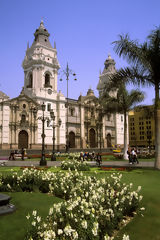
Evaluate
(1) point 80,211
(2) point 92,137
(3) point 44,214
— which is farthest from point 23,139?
(1) point 80,211

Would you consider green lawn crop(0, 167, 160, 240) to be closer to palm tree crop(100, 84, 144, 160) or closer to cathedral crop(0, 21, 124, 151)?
palm tree crop(100, 84, 144, 160)

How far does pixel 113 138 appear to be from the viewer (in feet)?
195

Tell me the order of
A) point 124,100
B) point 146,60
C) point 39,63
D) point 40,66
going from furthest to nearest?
point 39,63, point 40,66, point 124,100, point 146,60

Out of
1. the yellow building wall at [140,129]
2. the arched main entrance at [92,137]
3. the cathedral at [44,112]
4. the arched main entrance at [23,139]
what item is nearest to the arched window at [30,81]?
the cathedral at [44,112]

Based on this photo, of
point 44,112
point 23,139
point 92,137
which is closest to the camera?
point 23,139

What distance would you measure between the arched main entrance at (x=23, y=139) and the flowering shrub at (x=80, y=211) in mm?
34098

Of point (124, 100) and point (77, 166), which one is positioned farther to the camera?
point (124, 100)

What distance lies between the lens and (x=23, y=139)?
138 feet

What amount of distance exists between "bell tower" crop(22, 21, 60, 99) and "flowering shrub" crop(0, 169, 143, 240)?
123ft

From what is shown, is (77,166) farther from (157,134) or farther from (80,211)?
(80,211)

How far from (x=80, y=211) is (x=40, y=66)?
44.7 m

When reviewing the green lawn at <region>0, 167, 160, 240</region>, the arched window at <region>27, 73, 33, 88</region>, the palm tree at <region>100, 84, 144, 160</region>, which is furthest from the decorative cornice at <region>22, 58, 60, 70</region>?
the green lawn at <region>0, 167, 160, 240</region>

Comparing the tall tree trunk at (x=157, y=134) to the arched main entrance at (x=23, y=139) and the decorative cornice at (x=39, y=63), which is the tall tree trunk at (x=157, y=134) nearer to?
the arched main entrance at (x=23, y=139)

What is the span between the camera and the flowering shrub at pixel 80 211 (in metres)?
3.42
